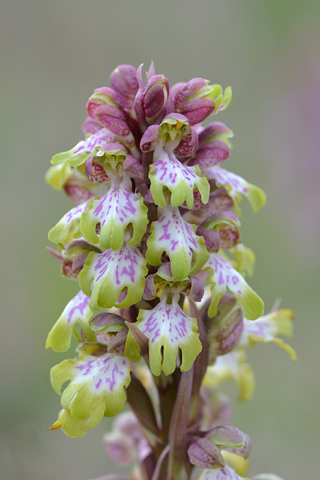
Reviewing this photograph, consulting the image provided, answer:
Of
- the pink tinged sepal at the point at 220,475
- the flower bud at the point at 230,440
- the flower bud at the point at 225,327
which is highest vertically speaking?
the flower bud at the point at 225,327

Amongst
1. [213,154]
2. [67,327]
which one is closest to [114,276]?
[67,327]

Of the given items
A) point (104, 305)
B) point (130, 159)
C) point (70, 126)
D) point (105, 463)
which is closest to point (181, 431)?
point (104, 305)

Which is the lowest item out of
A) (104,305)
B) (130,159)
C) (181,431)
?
(181,431)

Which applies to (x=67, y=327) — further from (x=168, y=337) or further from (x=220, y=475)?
(x=220, y=475)

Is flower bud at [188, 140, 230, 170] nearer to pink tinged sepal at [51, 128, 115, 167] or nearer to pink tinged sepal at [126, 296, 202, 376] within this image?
pink tinged sepal at [51, 128, 115, 167]

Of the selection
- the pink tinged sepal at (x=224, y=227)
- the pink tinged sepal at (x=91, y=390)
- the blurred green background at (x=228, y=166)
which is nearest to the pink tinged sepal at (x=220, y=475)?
the pink tinged sepal at (x=91, y=390)

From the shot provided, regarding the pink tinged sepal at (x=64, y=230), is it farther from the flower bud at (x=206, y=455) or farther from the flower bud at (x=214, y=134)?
the flower bud at (x=206, y=455)

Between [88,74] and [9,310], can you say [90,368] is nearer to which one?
[9,310]
